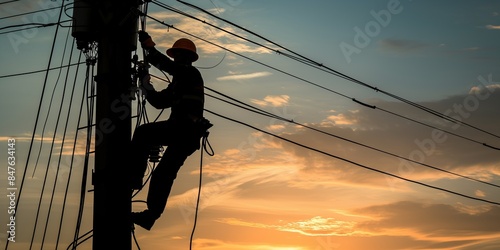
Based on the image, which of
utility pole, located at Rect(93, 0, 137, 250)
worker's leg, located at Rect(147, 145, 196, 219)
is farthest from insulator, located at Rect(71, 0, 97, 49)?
worker's leg, located at Rect(147, 145, 196, 219)

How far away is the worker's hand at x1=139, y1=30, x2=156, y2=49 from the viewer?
31.0 ft

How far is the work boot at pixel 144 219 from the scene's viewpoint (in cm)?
905

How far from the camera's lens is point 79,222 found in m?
9.77

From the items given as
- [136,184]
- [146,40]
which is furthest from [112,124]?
[146,40]

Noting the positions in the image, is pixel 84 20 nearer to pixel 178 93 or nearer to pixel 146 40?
pixel 146 40

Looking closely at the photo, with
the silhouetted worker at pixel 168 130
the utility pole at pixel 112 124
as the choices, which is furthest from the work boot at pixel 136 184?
the utility pole at pixel 112 124

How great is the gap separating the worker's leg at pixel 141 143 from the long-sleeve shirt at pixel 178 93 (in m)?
0.36

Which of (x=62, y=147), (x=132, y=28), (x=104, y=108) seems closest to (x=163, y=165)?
(x=104, y=108)

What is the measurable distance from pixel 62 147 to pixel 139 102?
3.70m

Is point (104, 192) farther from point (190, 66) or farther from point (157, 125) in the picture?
point (190, 66)

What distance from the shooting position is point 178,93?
9.45 meters

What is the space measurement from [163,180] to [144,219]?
0.63m

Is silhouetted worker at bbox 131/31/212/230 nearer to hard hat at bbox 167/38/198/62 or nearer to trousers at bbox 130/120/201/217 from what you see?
trousers at bbox 130/120/201/217

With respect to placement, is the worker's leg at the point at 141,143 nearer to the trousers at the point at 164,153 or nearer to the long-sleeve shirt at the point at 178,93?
the trousers at the point at 164,153
